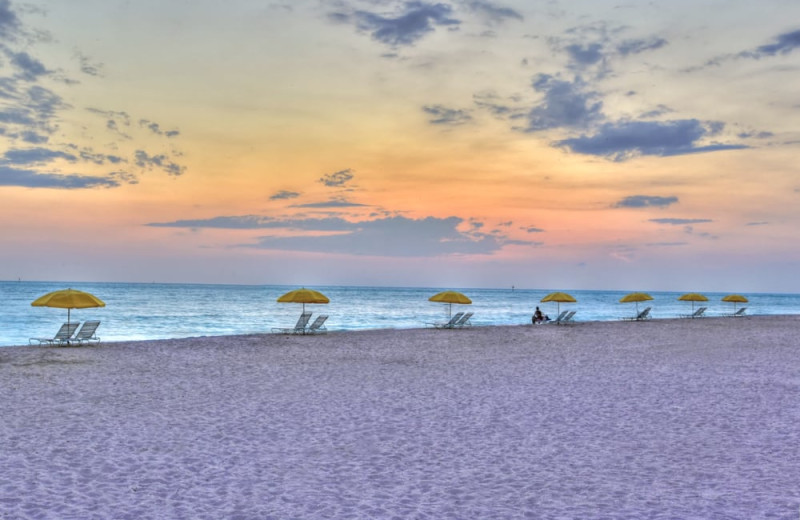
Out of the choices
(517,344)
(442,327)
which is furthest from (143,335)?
(517,344)

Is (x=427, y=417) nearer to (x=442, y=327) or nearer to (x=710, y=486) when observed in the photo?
(x=710, y=486)

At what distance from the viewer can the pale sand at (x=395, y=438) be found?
5.57 m

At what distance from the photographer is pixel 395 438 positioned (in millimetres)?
7902

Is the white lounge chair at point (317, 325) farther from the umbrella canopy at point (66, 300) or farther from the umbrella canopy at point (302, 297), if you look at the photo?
the umbrella canopy at point (66, 300)

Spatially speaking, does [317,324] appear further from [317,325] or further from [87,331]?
[87,331]

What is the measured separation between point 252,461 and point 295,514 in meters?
1.74

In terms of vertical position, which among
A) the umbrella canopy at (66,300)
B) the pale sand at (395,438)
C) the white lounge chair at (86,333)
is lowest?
the pale sand at (395,438)

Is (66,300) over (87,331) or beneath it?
over

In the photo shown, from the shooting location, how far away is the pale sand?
557 centimetres

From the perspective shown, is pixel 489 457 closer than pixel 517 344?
Yes

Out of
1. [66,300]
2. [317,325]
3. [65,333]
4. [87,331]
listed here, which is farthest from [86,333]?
[317,325]

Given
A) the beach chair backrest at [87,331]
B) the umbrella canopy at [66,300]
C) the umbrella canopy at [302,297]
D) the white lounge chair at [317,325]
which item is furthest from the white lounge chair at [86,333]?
the white lounge chair at [317,325]

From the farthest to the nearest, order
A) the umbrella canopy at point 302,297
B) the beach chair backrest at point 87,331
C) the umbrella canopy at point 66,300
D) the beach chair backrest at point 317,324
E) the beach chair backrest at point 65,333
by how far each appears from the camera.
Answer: the beach chair backrest at point 317,324 → the umbrella canopy at point 302,297 → the beach chair backrest at point 87,331 → the umbrella canopy at point 66,300 → the beach chair backrest at point 65,333

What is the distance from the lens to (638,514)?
17.3 ft
